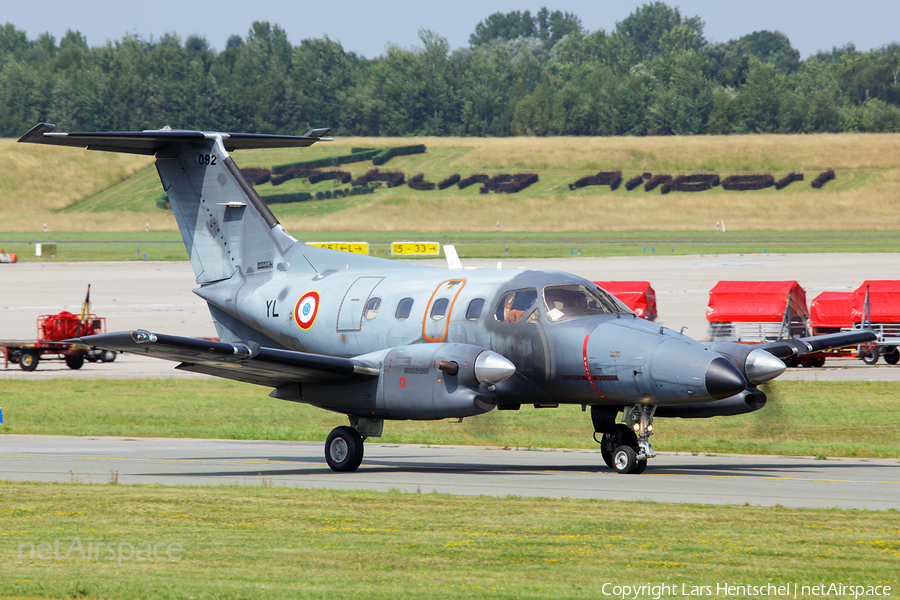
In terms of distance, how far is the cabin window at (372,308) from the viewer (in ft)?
62.1

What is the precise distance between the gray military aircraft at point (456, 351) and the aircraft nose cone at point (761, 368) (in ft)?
0.08

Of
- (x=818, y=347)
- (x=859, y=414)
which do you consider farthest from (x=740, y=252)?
(x=818, y=347)

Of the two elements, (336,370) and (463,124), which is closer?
(336,370)

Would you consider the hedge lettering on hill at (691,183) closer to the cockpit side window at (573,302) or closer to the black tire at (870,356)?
the black tire at (870,356)

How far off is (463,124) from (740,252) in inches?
4451

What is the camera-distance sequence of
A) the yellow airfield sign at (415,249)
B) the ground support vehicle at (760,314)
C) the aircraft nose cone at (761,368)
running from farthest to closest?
the yellow airfield sign at (415,249), the ground support vehicle at (760,314), the aircraft nose cone at (761,368)

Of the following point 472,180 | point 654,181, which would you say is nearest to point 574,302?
point 654,181

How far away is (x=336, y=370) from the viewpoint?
1725 centimetres

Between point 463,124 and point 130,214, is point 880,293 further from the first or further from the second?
point 463,124

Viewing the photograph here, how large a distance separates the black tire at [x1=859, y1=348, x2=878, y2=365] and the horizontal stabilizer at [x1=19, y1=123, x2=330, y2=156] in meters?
22.3

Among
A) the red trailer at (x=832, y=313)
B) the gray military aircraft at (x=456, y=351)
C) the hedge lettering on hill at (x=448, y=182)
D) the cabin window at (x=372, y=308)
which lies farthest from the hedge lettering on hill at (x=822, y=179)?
the cabin window at (x=372, y=308)

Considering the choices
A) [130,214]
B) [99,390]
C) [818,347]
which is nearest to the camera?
[818,347]

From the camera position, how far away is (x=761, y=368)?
16.9m

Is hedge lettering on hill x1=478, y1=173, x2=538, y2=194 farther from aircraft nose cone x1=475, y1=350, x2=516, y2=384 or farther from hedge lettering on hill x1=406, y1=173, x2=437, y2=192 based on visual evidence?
aircraft nose cone x1=475, y1=350, x2=516, y2=384
